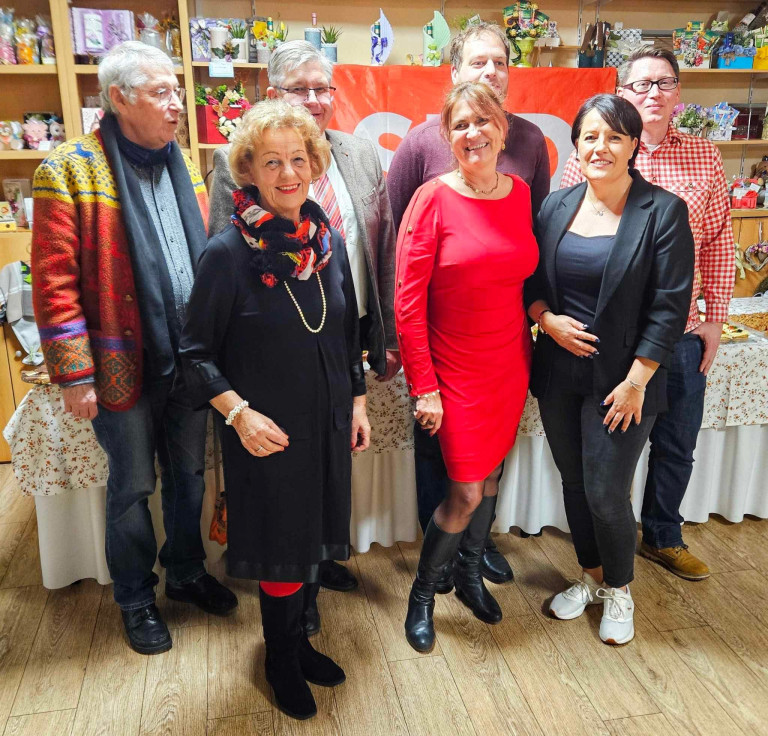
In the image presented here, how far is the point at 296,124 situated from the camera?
1.49 meters

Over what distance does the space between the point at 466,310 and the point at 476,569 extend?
86 cm

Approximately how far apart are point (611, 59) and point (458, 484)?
A: 3.19 meters

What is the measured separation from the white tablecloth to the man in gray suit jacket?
0.35 metres

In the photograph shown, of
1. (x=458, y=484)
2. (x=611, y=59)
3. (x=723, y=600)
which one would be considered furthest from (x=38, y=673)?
(x=611, y=59)

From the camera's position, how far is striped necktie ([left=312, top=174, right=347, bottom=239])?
6.22 feet

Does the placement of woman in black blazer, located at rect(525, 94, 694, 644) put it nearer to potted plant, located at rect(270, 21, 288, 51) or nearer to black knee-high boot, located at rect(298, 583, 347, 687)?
black knee-high boot, located at rect(298, 583, 347, 687)

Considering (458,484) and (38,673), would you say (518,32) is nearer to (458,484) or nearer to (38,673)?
(458,484)

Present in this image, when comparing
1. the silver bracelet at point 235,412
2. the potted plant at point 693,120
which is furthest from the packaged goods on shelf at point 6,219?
the potted plant at point 693,120

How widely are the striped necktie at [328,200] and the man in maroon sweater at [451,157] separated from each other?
0.29 metres

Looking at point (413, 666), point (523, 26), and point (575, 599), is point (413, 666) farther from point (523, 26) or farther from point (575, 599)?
point (523, 26)

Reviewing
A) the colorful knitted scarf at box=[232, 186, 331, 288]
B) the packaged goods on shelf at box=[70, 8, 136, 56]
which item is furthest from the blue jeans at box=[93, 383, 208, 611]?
the packaged goods on shelf at box=[70, 8, 136, 56]

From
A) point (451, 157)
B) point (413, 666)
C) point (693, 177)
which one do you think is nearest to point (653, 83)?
point (693, 177)

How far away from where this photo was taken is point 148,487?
193 cm

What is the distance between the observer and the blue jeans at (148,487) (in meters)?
1.87
